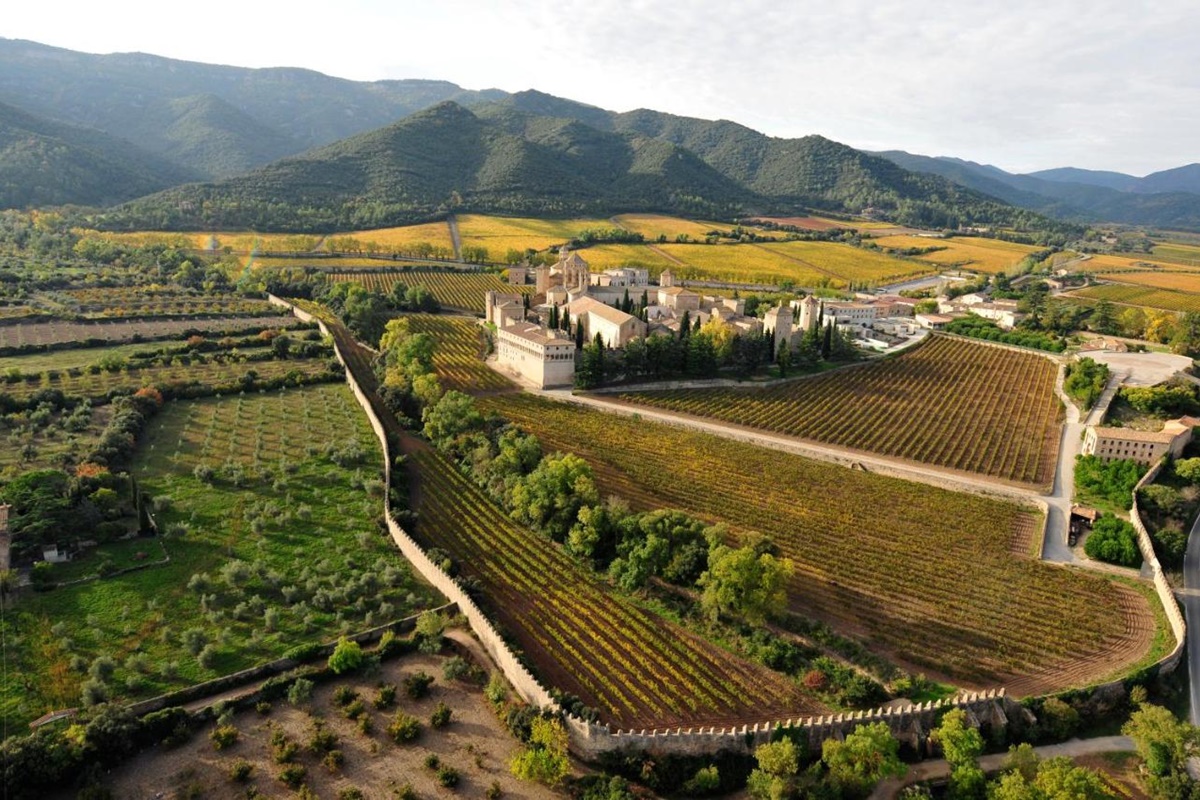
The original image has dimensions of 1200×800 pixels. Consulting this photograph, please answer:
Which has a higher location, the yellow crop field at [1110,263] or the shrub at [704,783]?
the yellow crop field at [1110,263]

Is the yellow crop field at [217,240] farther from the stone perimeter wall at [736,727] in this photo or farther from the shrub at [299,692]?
the stone perimeter wall at [736,727]

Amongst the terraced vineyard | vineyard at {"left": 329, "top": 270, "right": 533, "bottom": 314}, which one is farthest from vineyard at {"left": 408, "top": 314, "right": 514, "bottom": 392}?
the terraced vineyard

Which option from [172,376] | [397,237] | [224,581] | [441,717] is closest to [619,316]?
[172,376]

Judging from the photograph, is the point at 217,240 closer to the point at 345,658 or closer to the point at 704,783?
the point at 345,658

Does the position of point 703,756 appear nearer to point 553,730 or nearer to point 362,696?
point 553,730

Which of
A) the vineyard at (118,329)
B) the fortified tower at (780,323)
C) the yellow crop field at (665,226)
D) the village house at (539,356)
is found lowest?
the vineyard at (118,329)

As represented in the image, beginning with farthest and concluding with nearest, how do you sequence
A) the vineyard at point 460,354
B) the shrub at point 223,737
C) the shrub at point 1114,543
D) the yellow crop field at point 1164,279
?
A: the yellow crop field at point 1164,279 → the vineyard at point 460,354 → the shrub at point 1114,543 → the shrub at point 223,737

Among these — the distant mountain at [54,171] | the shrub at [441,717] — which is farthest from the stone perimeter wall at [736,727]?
the distant mountain at [54,171]
